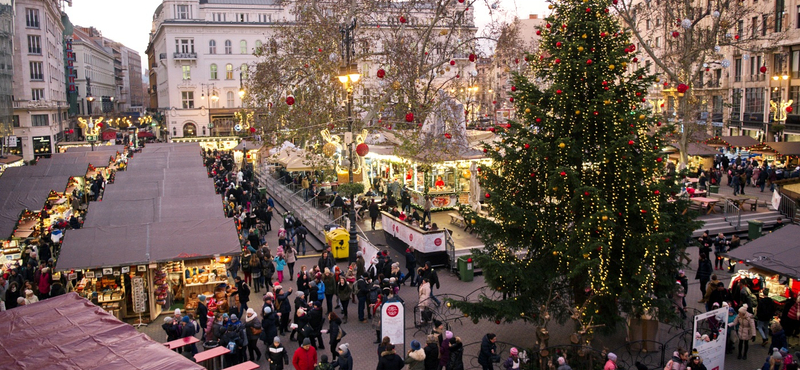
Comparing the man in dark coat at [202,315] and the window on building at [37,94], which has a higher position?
Result: the window on building at [37,94]

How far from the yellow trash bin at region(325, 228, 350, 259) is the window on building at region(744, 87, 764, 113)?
133 feet

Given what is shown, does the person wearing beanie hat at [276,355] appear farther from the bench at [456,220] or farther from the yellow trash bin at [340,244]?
the bench at [456,220]

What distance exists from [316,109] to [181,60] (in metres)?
45.3

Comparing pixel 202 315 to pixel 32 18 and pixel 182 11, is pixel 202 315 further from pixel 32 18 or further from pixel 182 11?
pixel 182 11

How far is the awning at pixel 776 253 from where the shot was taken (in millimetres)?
13984

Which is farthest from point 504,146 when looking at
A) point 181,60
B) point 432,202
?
point 181,60

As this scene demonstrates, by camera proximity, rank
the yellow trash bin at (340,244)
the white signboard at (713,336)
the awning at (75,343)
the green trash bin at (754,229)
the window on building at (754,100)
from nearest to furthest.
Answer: the awning at (75,343) < the white signboard at (713,336) < the yellow trash bin at (340,244) < the green trash bin at (754,229) < the window on building at (754,100)

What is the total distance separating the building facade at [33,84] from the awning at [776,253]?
5321 cm

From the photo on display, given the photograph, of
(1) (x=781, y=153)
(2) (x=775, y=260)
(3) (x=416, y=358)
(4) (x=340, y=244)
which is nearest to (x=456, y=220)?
(4) (x=340, y=244)

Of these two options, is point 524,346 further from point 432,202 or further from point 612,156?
point 432,202

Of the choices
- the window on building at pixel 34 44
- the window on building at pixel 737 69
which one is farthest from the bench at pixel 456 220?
the window on building at pixel 34 44

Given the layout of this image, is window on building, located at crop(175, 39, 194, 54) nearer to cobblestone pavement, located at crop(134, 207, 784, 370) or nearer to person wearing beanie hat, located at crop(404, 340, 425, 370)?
cobblestone pavement, located at crop(134, 207, 784, 370)

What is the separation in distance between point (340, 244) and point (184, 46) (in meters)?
54.0

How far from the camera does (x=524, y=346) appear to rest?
13.7 metres
